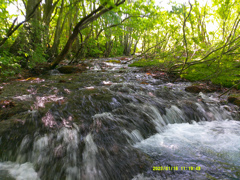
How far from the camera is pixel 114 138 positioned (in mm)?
2680

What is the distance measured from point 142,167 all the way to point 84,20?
19.6 ft

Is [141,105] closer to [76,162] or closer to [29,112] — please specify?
[76,162]

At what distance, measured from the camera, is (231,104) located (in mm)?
4500

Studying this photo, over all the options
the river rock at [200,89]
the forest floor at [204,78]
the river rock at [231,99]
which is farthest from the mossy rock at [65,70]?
the river rock at [231,99]

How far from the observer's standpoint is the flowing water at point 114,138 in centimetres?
207

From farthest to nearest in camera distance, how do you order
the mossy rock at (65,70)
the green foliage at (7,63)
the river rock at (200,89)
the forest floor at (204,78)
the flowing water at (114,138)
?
Answer: the mossy rock at (65,70)
the river rock at (200,89)
the forest floor at (204,78)
the green foliage at (7,63)
the flowing water at (114,138)

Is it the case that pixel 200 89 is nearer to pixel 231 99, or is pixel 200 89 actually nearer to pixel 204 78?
pixel 204 78

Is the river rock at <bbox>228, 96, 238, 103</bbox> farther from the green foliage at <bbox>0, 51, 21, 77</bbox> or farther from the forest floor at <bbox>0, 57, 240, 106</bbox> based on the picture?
the green foliage at <bbox>0, 51, 21, 77</bbox>

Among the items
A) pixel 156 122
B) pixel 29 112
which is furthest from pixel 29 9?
pixel 156 122
